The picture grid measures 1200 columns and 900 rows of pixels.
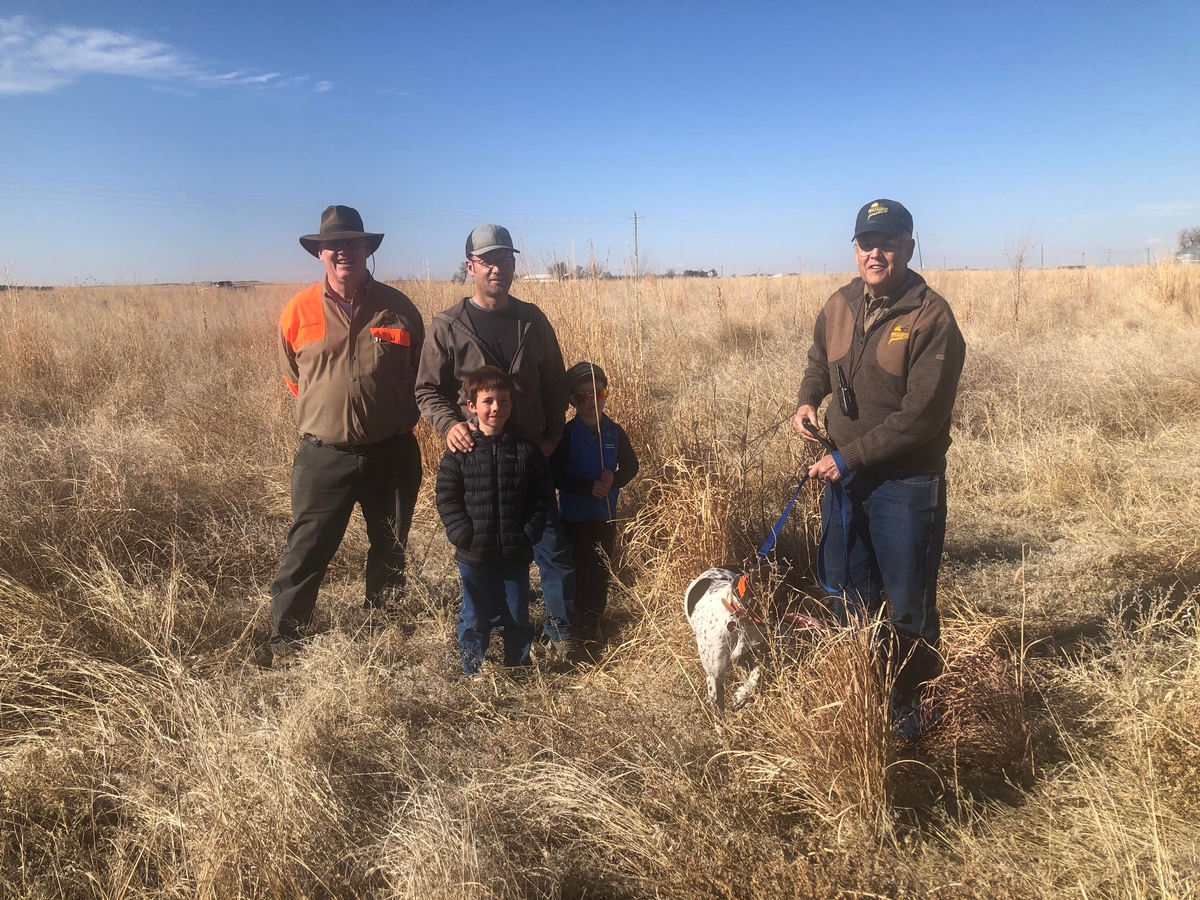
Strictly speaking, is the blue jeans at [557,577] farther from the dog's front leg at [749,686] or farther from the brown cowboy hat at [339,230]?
the brown cowboy hat at [339,230]

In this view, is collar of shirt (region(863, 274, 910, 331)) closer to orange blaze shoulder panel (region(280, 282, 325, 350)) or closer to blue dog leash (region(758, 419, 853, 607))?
blue dog leash (region(758, 419, 853, 607))

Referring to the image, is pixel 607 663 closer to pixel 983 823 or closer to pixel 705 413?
pixel 983 823

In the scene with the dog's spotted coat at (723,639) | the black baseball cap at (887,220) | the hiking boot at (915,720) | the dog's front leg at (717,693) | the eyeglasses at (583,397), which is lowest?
the hiking boot at (915,720)

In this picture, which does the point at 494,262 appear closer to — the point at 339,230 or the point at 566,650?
the point at 339,230

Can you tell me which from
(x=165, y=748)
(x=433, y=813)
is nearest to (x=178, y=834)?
(x=165, y=748)

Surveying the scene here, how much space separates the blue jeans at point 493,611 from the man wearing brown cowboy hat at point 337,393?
712mm

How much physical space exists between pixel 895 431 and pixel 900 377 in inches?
7.8

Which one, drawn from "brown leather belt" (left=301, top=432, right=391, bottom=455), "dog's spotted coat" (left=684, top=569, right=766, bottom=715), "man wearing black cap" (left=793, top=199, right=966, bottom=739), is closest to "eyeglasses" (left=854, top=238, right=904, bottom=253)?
"man wearing black cap" (left=793, top=199, right=966, bottom=739)

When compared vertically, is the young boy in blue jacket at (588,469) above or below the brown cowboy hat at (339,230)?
below

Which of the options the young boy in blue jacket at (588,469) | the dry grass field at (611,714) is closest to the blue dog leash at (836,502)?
the dry grass field at (611,714)

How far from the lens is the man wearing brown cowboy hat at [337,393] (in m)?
2.97

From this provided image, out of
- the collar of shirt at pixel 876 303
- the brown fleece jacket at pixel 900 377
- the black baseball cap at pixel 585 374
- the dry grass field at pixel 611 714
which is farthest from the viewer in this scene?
the black baseball cap at pixel 585 374

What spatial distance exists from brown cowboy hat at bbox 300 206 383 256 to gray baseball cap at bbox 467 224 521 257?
46 cm

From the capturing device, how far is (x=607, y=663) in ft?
9.66
